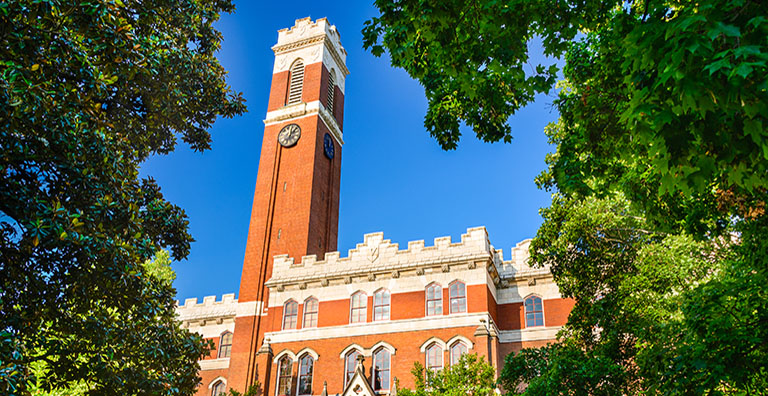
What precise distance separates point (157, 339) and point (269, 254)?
25.4 meters

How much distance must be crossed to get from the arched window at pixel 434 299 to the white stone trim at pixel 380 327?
0.41 metres

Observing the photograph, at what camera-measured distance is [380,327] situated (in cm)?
2981

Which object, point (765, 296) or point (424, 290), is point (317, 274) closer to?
point (424, 290)

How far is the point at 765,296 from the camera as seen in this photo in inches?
364

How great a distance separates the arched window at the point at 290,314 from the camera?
31859 millimetres

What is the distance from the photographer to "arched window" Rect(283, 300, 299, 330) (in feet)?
105

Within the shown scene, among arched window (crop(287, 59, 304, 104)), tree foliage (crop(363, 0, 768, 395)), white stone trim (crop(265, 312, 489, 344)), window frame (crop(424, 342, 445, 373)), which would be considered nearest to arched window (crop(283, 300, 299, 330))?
white stone trim (crop(265, 312, 489, 344))

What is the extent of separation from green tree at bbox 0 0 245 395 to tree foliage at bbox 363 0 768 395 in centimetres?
514

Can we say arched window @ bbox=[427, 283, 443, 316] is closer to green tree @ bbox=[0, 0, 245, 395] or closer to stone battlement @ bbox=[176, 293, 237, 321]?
stone battlement @ bbox=[176, 293, 237, 321]

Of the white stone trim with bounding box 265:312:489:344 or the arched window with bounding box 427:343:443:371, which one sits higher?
the white stone trim with bounding box 265:312:489:344

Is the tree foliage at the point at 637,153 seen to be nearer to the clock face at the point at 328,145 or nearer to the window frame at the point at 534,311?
Answer: the window frame at the point at 534,311

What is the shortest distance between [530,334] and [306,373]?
40.7ft

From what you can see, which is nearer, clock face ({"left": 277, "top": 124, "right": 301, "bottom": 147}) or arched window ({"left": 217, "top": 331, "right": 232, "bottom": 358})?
arched window ({"left": 217, "top": 331, "right": 232, "bottom": 358})

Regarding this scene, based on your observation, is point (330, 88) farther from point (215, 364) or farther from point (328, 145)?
point (215, 364)
